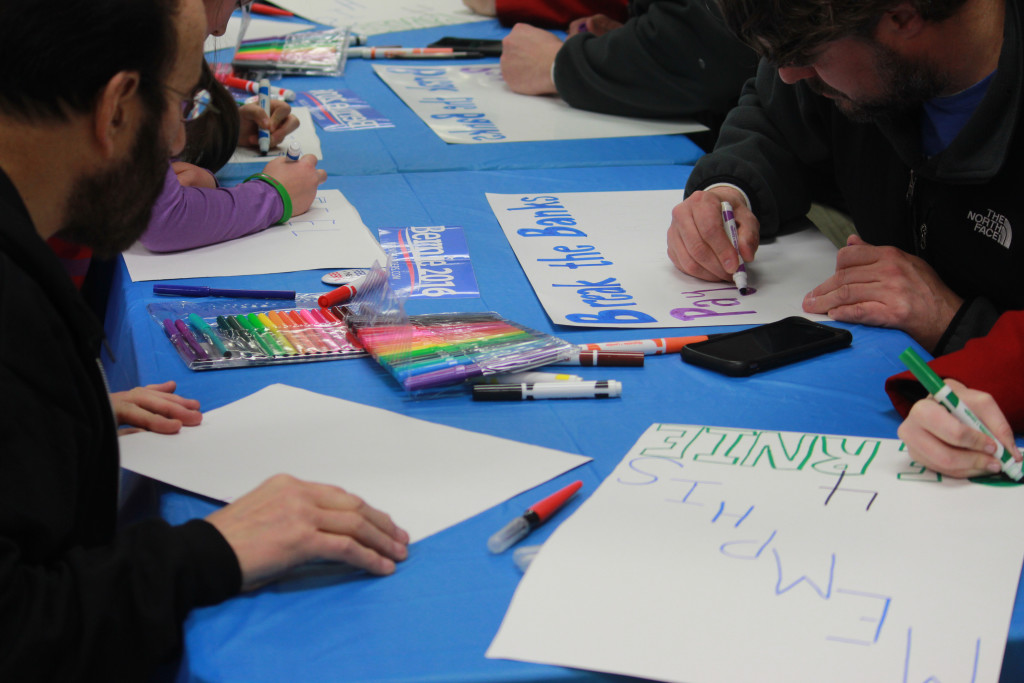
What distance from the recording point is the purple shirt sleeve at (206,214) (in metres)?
1.25

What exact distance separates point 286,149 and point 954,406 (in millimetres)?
1321

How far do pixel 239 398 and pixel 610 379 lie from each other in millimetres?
375

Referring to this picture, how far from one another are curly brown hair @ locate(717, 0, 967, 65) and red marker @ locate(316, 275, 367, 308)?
54 centimetres

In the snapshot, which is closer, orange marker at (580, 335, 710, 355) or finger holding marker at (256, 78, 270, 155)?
orange marker at (580, 335, 710, 355)

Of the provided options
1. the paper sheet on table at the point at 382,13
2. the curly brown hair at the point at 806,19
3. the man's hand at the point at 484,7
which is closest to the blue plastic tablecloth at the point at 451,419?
the curly brown hair at the point at 806,19

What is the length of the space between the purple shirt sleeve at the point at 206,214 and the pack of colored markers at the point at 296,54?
1.03m

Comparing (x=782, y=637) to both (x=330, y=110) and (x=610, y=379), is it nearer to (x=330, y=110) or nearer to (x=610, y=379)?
(x=610, y=379)

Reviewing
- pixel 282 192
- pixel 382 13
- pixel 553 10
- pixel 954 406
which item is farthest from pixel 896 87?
pixel 382 13

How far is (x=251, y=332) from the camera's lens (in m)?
1.05

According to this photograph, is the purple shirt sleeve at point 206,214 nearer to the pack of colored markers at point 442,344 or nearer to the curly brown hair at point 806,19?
the pack of colored markers at point 442,344

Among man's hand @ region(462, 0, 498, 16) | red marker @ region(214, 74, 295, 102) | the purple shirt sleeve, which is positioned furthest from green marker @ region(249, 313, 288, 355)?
man's hand @ region(462, 0, 498, 16)

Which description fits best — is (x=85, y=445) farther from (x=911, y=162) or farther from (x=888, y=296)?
(x=911, y=162)

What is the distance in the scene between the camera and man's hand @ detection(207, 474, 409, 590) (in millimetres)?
654

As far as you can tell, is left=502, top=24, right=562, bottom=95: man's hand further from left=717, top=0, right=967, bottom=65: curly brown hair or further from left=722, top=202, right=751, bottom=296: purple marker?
left=717, top=0, right=967, bottom=65: curly brown hair
